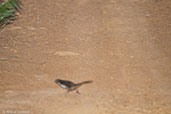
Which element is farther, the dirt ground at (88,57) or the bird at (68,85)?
the bird at (68,85)

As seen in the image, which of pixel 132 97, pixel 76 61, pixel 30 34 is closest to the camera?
pixel 132 97

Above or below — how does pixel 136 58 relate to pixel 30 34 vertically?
below

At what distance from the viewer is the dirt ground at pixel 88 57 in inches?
154

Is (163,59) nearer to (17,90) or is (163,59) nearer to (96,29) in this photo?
(96,29)

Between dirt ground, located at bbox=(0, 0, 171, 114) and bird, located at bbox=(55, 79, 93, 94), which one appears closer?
dirt ground, located at bbox=(0, 0, 171, 114)

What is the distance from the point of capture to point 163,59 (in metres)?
Result: 5.07

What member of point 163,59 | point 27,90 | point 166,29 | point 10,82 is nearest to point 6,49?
point 10,82

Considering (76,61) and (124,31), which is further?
(124,31)

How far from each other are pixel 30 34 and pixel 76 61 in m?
1.51

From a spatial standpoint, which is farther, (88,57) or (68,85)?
(88,57)

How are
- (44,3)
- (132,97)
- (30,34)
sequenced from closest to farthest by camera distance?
(132,97)
(30,34)
(44,3)

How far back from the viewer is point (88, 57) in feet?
16.6

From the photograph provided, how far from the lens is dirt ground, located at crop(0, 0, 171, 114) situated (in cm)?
392

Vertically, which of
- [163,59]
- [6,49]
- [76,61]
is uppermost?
[6,49]
